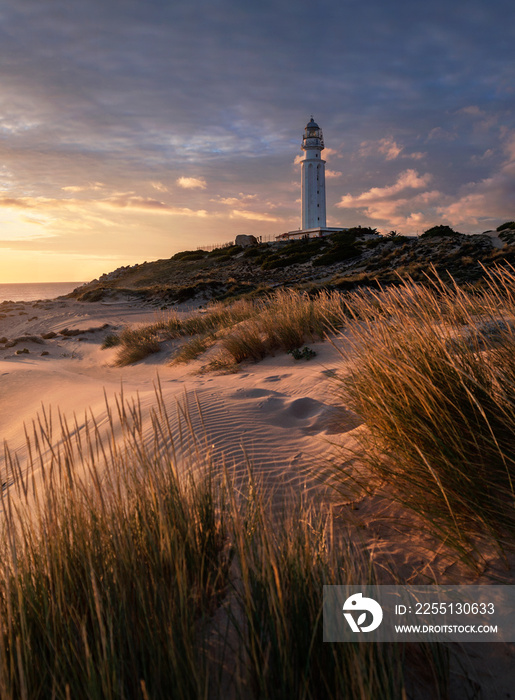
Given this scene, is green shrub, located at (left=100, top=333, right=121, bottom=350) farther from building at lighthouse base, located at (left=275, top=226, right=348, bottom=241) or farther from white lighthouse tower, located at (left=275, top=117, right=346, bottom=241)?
white lighthouse tower, located at (left=275, top=117, right=346, bottom=241)

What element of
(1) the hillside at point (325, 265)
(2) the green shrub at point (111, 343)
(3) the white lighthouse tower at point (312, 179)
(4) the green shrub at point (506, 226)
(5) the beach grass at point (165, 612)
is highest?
(3) the white lighthouse tower at point (312, 179)

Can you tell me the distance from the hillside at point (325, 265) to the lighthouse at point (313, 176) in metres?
12.8

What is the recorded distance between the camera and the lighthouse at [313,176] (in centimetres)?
5269

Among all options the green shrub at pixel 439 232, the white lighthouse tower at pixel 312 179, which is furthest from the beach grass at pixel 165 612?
the white lighthouse tower at pixel 312 179

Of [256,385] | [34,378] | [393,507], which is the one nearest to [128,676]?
[393,507]

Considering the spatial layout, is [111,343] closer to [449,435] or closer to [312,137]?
[449,435]

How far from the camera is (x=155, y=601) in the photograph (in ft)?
4.61

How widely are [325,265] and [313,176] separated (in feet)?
95.1

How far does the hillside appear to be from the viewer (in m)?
18.0

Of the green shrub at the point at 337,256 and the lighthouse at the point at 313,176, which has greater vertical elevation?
the lighthouse at the point at 313,176

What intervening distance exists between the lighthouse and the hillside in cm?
1281

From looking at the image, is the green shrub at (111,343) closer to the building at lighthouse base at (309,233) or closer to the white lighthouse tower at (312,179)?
the building at lighthouse base at (309,233)

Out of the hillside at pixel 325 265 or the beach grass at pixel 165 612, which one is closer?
the beach grass at pixel 165 612

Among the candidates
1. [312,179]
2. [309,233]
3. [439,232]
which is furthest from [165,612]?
[312,179]
